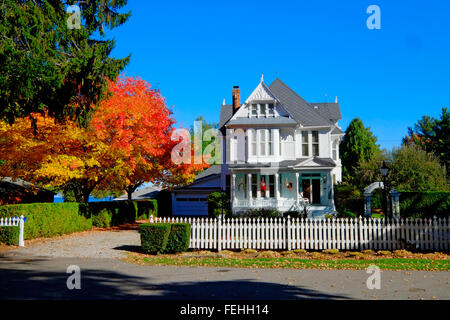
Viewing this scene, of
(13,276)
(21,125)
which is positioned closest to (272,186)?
(21,125)

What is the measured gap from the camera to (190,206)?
37.7 m

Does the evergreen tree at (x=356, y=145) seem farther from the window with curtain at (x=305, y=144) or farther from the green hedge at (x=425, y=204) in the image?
the window with curtain at (x=305, y=144)

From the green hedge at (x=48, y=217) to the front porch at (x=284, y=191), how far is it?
10.7 meters

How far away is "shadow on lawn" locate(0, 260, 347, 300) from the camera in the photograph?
302 inches

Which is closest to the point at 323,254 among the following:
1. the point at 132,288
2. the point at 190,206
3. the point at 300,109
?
the point at 132,288

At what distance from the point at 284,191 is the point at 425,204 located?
11061 millimetres

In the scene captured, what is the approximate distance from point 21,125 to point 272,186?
1673 cm

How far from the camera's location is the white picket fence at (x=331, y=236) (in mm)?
14188

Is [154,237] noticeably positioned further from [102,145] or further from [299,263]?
[102,145]

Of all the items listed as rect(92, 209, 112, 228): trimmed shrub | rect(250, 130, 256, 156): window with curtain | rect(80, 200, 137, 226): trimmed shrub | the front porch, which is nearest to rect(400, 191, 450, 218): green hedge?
the front porch

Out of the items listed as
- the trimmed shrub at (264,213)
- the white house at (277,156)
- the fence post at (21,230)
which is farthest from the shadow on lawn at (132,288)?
the white house at (277,156)

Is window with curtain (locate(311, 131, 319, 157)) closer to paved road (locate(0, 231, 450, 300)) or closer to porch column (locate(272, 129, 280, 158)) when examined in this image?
porch column (locate(272, 129, 280, 158))

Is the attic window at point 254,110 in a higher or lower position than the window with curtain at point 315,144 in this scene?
higher
